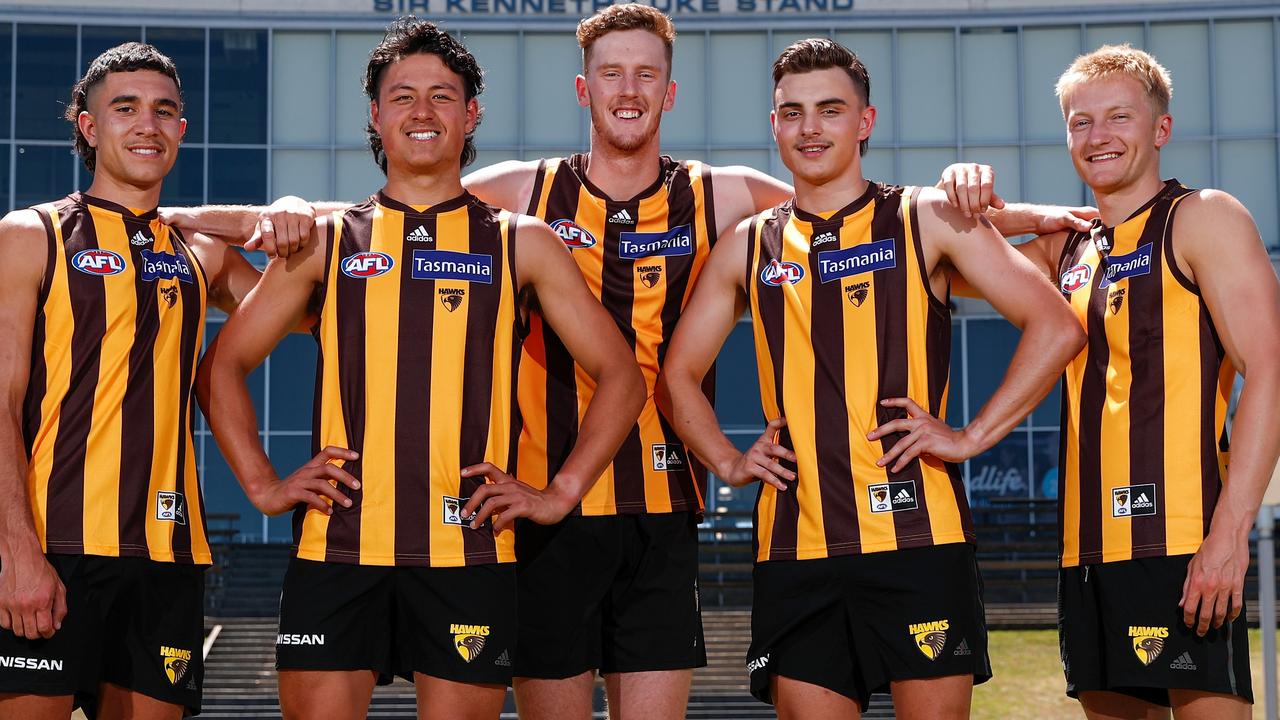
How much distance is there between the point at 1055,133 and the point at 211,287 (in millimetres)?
21465

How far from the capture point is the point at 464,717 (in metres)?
4.14

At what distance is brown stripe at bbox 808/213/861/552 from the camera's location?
4.37 meters

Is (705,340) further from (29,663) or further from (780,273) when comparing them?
(29,663)

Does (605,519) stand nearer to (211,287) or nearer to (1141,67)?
(211,287)

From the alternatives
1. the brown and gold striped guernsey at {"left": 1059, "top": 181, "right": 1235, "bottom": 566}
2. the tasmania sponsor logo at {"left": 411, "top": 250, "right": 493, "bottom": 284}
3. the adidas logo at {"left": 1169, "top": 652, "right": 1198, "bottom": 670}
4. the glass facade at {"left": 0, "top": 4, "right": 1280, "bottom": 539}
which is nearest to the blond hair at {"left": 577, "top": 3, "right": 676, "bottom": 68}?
the tasmania sponsor logo at {"left": 411, "top": 250, "right": 493, "bottom": 284}

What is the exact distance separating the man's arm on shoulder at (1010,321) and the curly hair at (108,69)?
2.67 m

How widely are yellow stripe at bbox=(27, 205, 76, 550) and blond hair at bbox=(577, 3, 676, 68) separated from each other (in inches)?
79.3

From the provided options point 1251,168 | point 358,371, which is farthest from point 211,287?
point 1251,168

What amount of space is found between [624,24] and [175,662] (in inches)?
109

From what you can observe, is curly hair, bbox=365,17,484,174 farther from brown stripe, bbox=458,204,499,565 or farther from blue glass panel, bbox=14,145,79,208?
blue glass panel, bbox=14,145,79,208

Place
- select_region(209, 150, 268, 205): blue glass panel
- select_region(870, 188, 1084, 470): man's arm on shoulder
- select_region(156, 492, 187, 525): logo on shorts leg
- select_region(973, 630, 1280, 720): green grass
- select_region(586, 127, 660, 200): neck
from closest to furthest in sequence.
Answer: select_region(870, 188, 1084, 470): man's arm on shoulder < select_region(156, 492, 187, 525): logo on shorts leg < select_region(586, 127, 660, 200): neck < select_region(973, 630, 1280, 720): green grass < select_region(209, 150, 268, 205): blue glass panel

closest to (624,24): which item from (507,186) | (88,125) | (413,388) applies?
(507,186)

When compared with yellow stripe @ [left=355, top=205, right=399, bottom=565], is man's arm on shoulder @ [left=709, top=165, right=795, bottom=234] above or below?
above

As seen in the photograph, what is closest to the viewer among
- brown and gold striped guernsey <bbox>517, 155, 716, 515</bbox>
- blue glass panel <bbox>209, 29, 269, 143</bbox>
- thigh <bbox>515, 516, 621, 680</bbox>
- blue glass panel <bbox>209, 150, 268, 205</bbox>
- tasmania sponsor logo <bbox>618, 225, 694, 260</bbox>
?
thigh <bbox>515, 516, 621, 680</bbox>
